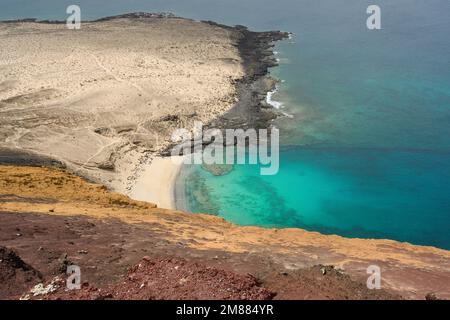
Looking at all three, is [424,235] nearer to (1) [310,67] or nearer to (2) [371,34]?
(1) [310,67]

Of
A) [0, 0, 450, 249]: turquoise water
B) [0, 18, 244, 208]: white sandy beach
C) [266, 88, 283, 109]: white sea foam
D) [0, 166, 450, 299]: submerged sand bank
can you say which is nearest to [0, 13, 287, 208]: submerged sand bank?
[0, 18, 244, 208]: white sandy beach

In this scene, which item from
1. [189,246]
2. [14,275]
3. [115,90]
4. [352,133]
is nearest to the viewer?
[14,275]

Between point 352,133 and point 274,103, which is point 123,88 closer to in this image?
point 274,103

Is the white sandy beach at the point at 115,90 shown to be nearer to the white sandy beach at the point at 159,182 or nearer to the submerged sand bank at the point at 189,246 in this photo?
the white sandy beach at the point at 159,182

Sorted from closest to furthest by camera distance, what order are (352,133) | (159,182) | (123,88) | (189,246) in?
(189,246)
(159,182)
(352,133)
(123,88)

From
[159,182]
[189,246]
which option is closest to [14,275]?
[189,246]

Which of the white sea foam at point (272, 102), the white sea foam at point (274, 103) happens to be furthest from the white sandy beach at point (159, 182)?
the white sea foam at point (272, 102)

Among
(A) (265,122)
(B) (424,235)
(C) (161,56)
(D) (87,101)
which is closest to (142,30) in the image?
(C) (161,56)

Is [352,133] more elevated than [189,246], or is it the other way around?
[352,133]
